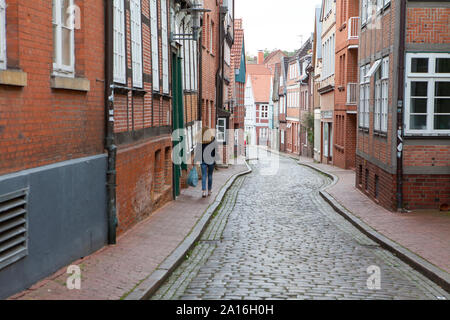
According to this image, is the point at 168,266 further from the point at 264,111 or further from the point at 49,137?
the point at 264,111

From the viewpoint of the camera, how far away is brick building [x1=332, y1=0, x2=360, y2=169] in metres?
30.1

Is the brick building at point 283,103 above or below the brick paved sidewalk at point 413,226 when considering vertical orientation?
above

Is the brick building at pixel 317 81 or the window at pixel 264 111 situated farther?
the window at pixel 264 111

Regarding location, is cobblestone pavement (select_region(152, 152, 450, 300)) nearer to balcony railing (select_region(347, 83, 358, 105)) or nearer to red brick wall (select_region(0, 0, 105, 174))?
red brick wall (select_region(0, 0, 105, 174))

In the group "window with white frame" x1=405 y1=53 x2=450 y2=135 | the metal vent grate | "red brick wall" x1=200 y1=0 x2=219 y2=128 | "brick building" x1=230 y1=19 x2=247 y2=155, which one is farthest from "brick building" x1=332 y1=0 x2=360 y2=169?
the metal vent grate

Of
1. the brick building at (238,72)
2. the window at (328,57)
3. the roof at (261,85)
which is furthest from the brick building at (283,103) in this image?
the window at (328,57)

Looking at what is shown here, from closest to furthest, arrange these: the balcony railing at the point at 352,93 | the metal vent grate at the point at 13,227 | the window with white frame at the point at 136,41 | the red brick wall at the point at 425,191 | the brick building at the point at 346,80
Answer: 1. the metal vent grate at the point at 13,227
2. the window with white frame at the point at 136,41
3. the red brick wall at the point at 425,191
4. the brick building at the point at 346,80
5. the balcony railing at the point at 352,93

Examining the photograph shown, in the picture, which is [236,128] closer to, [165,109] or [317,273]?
[165,109]

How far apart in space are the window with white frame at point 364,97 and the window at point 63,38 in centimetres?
1155

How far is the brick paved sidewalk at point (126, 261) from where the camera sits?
6855mm

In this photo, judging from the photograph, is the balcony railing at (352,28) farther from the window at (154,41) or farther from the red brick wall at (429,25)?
the window at (154,41)

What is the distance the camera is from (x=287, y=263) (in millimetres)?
9469

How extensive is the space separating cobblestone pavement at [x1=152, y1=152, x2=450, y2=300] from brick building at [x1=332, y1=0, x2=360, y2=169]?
1538cm

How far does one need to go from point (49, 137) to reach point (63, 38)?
1.51m
